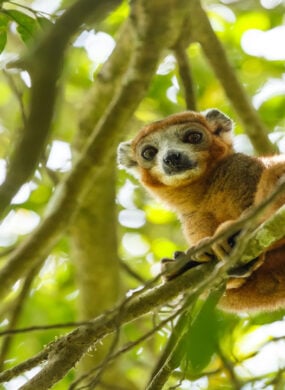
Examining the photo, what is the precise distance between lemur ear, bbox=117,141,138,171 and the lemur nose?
3.51 ft

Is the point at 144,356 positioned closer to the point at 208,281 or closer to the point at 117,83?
the point at 117,83

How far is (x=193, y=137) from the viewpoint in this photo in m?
7.45

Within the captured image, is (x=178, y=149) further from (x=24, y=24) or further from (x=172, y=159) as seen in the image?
(x=24, y=24)

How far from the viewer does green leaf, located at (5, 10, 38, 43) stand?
5.26 m

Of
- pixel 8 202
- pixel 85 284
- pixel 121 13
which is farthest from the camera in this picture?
pixel 121 13

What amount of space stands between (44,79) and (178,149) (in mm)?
5049

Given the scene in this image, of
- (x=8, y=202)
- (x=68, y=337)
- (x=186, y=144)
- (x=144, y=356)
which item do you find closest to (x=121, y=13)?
(x=186, y=144)

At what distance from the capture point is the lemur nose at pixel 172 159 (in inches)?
278

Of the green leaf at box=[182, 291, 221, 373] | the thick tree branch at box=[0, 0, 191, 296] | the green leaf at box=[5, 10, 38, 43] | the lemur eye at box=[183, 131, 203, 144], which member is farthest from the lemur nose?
the green leaf at box=[182, 291, 221, 373]

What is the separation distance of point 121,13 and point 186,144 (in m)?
2.95

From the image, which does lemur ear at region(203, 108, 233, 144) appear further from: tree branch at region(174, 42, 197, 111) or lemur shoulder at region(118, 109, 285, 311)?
tree branch at region(174, 42, 197, 111)

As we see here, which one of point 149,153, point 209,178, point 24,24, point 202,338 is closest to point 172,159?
point 209,178

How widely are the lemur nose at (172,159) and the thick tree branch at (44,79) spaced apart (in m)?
4.65

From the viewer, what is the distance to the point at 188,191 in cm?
683
